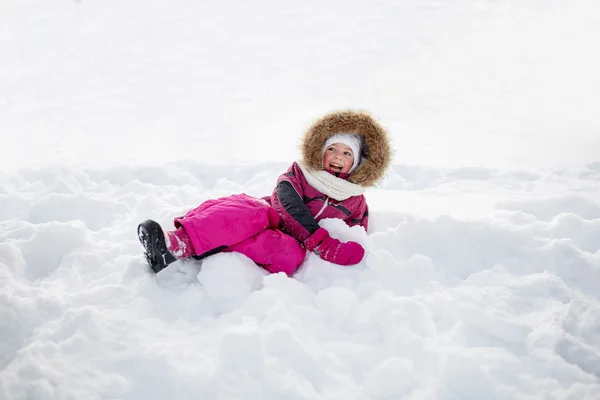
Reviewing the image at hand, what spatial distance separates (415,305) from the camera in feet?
6.52

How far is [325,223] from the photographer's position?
2.54m

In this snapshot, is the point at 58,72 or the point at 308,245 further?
the point at 58,72

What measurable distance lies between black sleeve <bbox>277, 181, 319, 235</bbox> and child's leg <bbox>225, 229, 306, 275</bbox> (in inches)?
6.1

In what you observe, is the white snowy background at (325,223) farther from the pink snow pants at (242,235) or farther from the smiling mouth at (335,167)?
the smiling mouth at (335,167)

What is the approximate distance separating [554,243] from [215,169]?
297 cm

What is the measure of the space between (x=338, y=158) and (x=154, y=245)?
1.18 metres

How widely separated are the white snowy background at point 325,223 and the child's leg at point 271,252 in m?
0.09

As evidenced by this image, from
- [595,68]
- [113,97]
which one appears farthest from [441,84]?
[113,97]

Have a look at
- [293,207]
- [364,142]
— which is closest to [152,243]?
[293,207]

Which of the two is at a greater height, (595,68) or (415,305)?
(595,68)

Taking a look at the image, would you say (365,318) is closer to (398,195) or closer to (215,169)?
(398,195)

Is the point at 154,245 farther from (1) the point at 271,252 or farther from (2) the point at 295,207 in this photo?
(2) the point at 295,207

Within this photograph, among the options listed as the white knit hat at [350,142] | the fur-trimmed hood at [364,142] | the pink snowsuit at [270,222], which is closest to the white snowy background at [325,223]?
the pink snowsuit at [270,222]

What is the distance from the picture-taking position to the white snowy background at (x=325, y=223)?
65.3 inches
